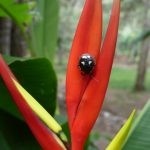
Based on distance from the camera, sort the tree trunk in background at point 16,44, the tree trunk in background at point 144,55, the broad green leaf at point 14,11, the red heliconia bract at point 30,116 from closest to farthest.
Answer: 1. the red heliconia bract at point 30,116
2. the broad green leaf at point 14,11
3. the tree trunk in background at point 16,44
4. the tree trunk in background at point 144,55

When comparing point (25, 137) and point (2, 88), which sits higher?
point (2, 88)

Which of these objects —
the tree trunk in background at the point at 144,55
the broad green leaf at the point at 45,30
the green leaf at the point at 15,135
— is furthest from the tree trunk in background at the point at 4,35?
the tree trunk in background at the point at 144,55

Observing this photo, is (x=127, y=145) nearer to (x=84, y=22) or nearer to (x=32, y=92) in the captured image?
(x=32, y=92)

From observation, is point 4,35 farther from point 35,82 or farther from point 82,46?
point 82,46

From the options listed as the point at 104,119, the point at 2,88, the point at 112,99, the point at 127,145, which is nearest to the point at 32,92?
the point at 2,88

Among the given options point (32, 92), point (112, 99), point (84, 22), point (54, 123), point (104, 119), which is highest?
point (84, 22)

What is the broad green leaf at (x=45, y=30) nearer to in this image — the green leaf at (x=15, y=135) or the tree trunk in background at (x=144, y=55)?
the green leaf at (x=15, y=135)
